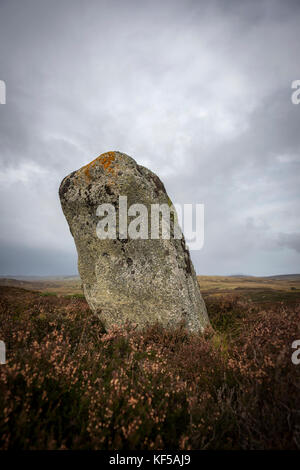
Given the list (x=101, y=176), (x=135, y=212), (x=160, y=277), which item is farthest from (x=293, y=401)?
(x=101, y=176)

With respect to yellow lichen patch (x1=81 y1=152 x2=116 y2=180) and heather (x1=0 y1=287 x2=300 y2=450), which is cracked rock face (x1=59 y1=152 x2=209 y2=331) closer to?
yellow lichen patch (x1=81 y1=152 x2=116 y2=180)

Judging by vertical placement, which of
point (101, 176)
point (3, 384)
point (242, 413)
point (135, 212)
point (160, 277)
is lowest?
point (242, 413)

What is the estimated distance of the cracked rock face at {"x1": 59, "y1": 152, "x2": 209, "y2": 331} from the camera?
5.78 m

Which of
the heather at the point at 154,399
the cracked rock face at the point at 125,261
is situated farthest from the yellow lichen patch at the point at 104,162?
the heather at the point at 154,399

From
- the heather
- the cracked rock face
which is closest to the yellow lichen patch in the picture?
the cracked rock face

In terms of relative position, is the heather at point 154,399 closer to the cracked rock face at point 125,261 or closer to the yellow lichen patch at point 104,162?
the cracked rock face at point 125,261

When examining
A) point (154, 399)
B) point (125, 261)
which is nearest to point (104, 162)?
point (125, 261)

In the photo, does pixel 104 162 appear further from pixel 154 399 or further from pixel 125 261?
pixel 154 399

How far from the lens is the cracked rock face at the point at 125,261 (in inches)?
227

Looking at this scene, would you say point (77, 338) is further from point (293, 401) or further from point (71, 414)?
point (293, 401)

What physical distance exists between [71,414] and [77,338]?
2.73 m

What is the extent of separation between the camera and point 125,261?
613 centimetres

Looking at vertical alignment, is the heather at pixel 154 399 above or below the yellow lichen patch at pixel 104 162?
below
